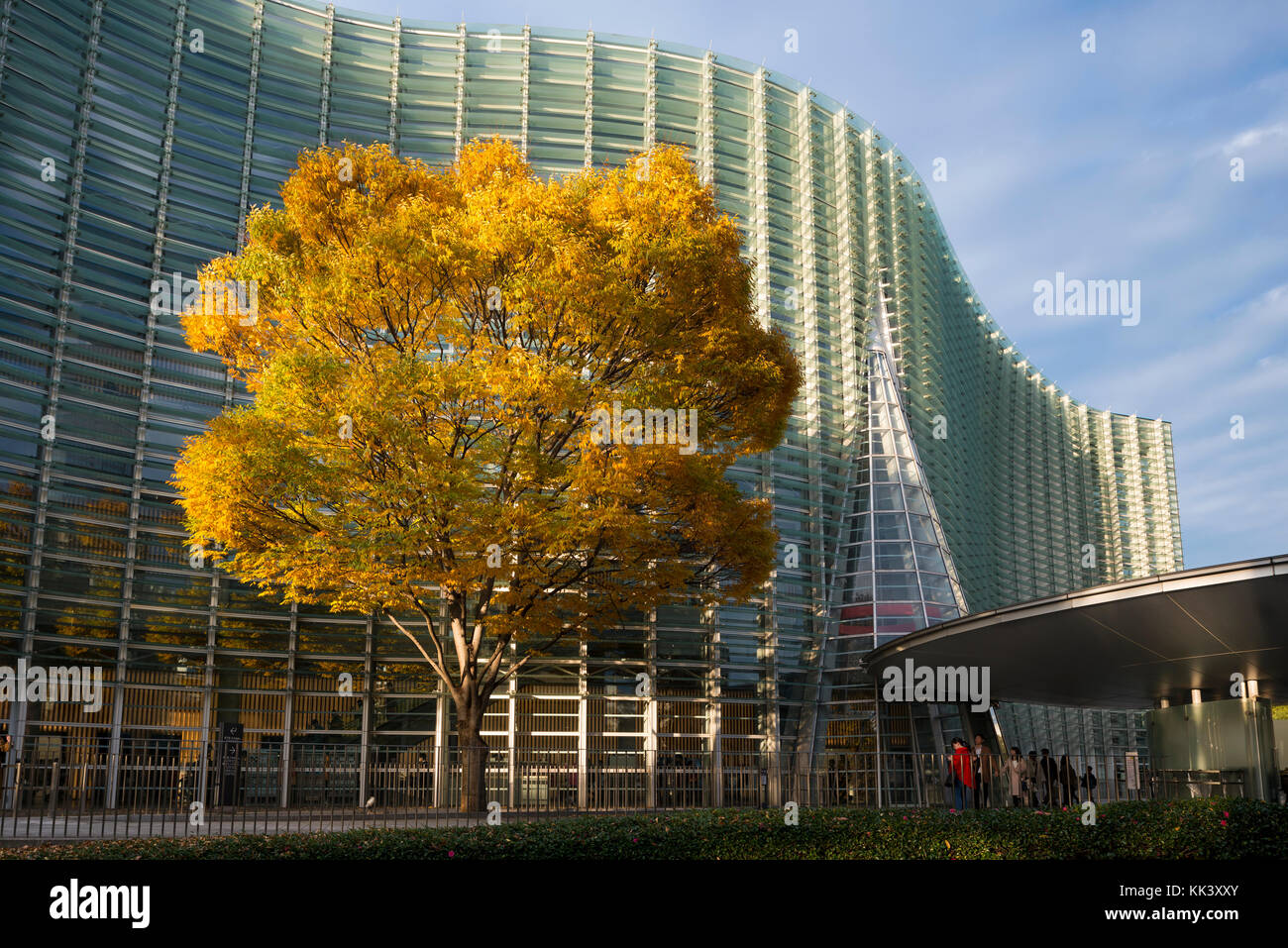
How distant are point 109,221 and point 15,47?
15.1ft

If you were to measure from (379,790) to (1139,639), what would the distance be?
44.9 feet

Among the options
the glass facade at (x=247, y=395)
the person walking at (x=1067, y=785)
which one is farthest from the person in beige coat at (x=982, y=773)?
the glass facade at (x=247, y=395)

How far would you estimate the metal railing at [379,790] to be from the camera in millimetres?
16250

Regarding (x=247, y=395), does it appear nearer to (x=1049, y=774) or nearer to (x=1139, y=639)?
(x=1049, y=774)

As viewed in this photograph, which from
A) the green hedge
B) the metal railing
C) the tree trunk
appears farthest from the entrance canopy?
the tree trunk

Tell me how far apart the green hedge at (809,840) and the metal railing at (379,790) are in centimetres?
335

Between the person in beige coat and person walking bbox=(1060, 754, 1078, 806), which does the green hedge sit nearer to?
person walking bbox=(1060, 754, 1078, 806)

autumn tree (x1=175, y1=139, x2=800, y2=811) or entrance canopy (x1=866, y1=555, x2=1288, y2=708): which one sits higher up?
autumn tree (x1=175, y1=139, x2=800, y2=811)

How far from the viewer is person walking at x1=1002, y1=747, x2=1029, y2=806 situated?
22377 mm

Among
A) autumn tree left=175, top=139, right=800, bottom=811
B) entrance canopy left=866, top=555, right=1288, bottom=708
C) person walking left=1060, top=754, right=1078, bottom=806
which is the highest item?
autumn tree left=175, top=139, right=800, bottom=811

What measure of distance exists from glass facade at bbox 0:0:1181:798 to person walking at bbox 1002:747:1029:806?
523cm

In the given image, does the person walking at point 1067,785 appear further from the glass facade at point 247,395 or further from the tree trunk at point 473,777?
the tree trunk at point 473,777
